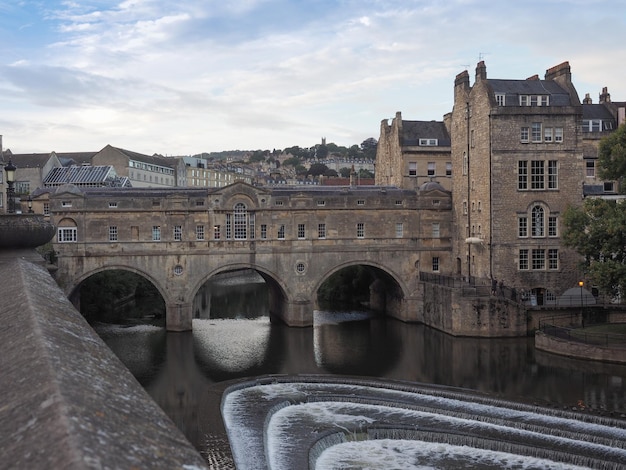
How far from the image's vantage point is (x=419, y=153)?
2409 inches

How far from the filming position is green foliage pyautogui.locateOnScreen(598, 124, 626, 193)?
37.6 meters

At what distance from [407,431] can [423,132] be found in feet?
138

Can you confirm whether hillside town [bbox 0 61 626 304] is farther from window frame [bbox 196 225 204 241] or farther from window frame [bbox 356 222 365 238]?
window frame [bbox 196 225 204 241]

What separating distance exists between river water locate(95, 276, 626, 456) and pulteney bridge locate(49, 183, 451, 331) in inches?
117

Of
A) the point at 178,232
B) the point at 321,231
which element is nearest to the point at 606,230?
the point at 321,231

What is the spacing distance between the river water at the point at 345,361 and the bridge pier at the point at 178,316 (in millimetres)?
722

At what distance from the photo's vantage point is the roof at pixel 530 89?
48.7 m

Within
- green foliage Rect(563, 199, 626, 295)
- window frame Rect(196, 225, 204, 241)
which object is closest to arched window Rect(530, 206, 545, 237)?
green foliage Rect(563, 199, 626, 295)

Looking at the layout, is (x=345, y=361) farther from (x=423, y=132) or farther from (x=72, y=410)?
(x=72, y=410)

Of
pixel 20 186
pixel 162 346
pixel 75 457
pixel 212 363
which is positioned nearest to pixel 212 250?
pixel 162 346

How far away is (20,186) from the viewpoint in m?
87.4

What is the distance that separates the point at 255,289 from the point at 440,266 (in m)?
27.8

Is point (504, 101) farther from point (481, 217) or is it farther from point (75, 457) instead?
point (75, 457)

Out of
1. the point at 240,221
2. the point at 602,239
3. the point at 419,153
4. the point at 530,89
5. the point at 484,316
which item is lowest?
the point at 484,316
